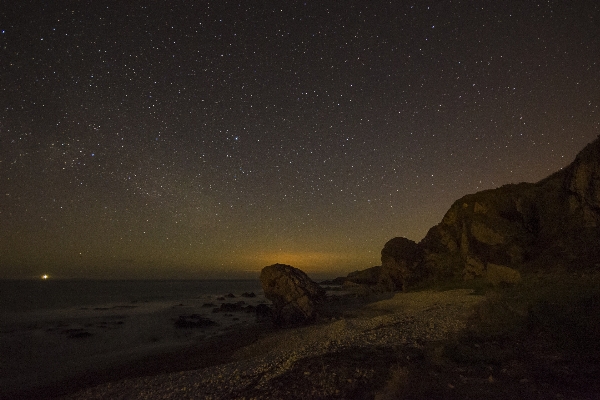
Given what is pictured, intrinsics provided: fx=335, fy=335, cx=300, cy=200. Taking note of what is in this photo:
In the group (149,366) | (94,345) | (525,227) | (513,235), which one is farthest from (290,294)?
(525,227)

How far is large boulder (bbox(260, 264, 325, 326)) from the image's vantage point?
27750mm

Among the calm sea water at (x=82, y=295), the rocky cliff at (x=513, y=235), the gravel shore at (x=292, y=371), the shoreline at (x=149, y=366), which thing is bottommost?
the calm sea water at (x=82, y=295)

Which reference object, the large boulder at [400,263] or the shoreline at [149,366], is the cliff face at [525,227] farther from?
the shoreline at [149,366]

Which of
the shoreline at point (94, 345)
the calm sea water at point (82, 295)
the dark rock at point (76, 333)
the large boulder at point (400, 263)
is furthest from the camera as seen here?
the calm sea water at point (82, 295)

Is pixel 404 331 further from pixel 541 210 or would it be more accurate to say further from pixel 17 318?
pixel 17 318

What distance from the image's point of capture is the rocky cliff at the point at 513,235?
27688mm

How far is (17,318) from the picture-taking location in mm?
45719

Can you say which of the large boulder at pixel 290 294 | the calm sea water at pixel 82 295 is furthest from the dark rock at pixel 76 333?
the calm sea water at pixel 82 295

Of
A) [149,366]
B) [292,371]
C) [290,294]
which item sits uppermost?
[290,294]

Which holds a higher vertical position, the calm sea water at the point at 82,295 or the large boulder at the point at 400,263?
the large boulder at the point at 400,263

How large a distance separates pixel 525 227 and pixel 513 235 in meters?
1.65

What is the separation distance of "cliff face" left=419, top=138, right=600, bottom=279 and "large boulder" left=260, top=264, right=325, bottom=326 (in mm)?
16256

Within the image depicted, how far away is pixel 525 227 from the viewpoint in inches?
1379

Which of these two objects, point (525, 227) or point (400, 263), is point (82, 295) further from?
point (525, 227)
